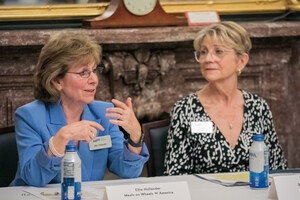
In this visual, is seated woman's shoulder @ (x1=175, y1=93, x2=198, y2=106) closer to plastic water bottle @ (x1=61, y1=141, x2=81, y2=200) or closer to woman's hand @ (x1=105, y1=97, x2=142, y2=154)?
woman's hand @ (x1=105, y1=97, x2=142, y2=154)

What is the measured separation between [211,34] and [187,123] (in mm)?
509

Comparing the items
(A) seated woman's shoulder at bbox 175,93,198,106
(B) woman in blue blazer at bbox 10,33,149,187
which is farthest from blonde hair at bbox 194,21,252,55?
(B) woman in blue blazer at bbox 10,33,149,187

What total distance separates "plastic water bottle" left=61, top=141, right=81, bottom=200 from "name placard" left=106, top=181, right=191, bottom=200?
15cm

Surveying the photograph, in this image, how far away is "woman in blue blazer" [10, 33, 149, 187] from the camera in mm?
2705

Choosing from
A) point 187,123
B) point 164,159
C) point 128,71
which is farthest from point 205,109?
point 128,71

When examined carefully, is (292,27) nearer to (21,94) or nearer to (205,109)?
(205,109)

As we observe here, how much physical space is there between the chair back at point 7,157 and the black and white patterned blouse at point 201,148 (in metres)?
0.77

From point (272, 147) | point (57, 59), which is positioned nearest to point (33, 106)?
point (57, 59)

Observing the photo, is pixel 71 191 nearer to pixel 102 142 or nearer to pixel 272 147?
pixel 102 142

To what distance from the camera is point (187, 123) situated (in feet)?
10.9

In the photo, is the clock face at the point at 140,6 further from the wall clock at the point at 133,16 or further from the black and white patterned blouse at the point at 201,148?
the black and white patterned blouse at the point at 201,148

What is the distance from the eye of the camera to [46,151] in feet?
8.34

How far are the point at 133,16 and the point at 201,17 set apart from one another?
500 millimetres

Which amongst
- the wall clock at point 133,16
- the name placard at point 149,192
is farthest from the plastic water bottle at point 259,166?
the wall clock at point 133,16
